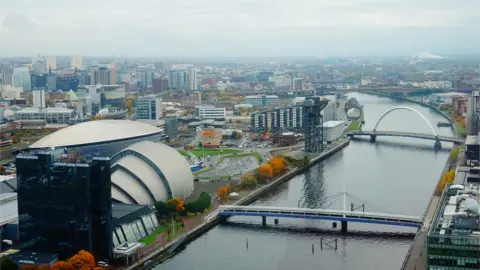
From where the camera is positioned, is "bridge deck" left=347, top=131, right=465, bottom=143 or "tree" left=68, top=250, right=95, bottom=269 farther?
"bridge deck" left=347, top=131, right=465, bottom=143

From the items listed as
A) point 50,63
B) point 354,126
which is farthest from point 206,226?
point 50,63

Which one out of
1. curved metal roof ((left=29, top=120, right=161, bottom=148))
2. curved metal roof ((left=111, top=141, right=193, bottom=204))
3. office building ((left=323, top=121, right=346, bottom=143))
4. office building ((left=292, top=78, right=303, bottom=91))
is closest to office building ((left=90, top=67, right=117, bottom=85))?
office building ((left=292, top=78, right=303, bottom=91))

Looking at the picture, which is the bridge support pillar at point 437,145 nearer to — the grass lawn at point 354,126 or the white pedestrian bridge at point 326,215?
the grass lawn at point 354,126

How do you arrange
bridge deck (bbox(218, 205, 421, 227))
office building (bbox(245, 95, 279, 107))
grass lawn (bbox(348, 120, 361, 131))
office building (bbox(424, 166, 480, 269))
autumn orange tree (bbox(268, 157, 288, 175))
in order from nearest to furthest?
1. office building (bbox(424, 166, 480, 269))
2. bridge deck (bbox(218, 205, 421, 227))
3. autumn orange tree (bbox(268, 157, 288, 175))
4. grass lawn (bbox(348, 120, 361, 131))
5. office building (bbox(245, 95, 279, 107))

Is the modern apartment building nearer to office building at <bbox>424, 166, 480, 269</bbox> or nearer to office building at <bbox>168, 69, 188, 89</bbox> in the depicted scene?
office building at <bbox>168, 69, 188, 89</bbox>

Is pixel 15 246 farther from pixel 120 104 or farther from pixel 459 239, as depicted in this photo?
pixel 120 104

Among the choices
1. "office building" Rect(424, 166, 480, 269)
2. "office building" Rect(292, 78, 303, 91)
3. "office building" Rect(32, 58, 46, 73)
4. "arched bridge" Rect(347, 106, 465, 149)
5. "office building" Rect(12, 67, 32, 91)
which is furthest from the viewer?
"office building" Rect(32, 58, 46, 73)

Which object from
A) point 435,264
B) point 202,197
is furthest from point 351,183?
point 435,264

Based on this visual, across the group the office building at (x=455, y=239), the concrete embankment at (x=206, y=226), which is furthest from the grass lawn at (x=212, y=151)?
the office building at (x=455, y=239)
